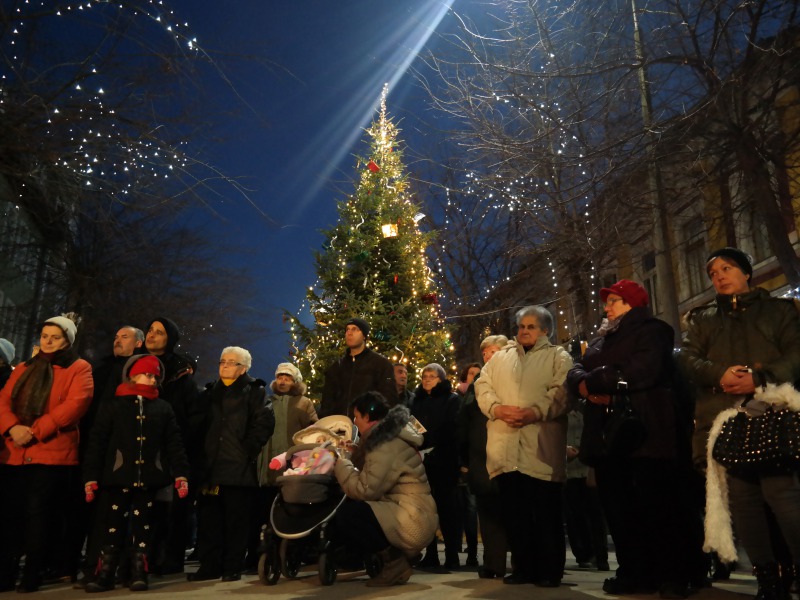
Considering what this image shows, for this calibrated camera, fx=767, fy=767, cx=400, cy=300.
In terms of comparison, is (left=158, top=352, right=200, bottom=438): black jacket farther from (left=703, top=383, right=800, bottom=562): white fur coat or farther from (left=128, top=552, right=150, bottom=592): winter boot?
(left=703, top=383, right=800, bottom=562): white fur coat

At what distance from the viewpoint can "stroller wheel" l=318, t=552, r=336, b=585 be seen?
21.2ft

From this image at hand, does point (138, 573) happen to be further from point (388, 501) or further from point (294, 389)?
point (294, 389)

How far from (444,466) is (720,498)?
160 inches

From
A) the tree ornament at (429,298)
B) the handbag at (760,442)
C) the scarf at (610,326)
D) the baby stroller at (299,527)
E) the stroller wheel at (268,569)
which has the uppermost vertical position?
the tree ornament at (429,298)

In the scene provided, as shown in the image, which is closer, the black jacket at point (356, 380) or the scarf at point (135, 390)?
the scarf at point (135, 390)

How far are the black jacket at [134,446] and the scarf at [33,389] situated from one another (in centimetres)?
49

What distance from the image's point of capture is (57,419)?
6.50 m

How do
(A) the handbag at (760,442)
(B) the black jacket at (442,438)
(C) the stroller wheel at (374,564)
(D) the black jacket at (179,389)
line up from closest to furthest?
1. (A) the handbag at (760,442)
2. (C) the stroller wheel at (374,564)
3. (D) the black jacket at (179,389)
4. (B) the black jacket at (442,438)

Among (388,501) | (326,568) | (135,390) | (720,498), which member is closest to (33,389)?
(135,390)

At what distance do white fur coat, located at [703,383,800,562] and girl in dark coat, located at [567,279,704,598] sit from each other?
0.36 m

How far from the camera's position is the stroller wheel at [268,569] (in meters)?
6.58

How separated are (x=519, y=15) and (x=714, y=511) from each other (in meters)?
7.83

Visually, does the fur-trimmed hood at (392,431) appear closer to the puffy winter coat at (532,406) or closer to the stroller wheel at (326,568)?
the puffy winter coat at (532,406)

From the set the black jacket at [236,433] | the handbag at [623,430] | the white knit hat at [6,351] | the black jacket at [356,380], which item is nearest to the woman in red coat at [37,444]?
the white knit hat at [6,351]
